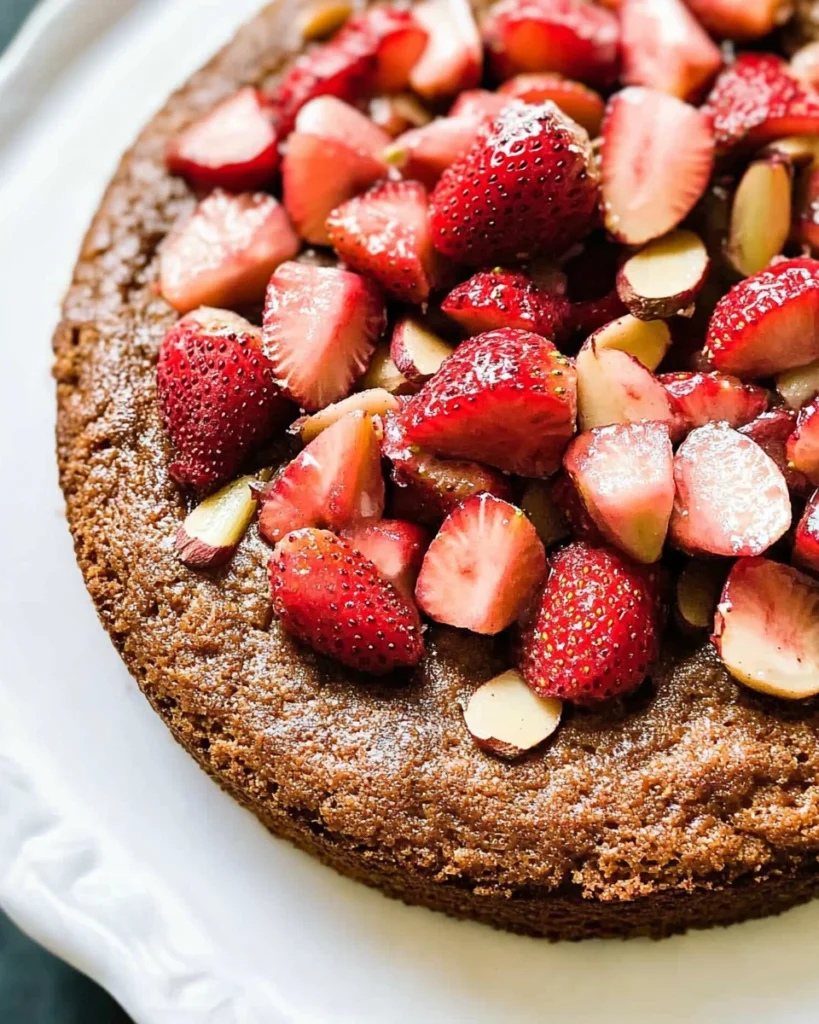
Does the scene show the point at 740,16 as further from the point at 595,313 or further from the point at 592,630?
the point at 592,630

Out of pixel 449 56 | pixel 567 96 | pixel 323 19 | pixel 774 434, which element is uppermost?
pixel 323 19

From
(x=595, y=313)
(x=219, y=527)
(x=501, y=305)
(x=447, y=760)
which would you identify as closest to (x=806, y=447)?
(x=595, y=313)

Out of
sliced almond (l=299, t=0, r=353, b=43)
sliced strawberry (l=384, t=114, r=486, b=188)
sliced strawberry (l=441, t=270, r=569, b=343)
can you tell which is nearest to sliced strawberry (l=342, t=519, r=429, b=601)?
sliced strawberry (l=441, t=270, r=569, b=343)

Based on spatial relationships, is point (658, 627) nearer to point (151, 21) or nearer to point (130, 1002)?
point (130, 1002)

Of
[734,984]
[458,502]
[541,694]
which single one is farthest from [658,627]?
[734,984]

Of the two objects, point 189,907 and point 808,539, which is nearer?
point 808,539

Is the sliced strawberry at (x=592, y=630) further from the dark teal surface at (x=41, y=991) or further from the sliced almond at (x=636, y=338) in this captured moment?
the dark teal surface at (x=41, y=991)

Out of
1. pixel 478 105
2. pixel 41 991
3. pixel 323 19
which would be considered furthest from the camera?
pixel 323 19
